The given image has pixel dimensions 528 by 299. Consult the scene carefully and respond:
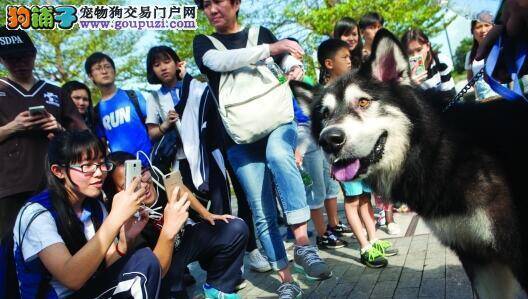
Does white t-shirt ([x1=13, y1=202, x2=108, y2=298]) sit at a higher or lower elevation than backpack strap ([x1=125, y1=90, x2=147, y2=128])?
lower

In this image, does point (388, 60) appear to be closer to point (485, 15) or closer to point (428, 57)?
point (485, 15)

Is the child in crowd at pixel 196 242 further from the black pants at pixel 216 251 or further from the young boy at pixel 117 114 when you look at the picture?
the young boy at pixel 117 114

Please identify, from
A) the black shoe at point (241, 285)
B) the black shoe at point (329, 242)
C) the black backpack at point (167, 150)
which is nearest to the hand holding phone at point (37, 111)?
the black backpack at point (167, 150)

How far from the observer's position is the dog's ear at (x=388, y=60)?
2646 millimetres

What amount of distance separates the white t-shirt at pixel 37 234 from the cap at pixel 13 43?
194cm

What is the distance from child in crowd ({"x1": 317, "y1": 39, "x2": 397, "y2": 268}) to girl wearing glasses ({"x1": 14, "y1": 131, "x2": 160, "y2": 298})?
7.06 ft

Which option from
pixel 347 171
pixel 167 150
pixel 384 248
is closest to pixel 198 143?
pixel 167 150

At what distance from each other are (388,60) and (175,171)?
5.67 ft

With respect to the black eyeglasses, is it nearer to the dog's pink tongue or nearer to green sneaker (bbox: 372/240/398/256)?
the dog's pink tongue

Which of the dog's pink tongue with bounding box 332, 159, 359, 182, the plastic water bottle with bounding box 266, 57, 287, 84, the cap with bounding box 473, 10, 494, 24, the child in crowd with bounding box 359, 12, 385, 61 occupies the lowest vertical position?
the dog's pink tongue with bounding box 332, 159, 359, 182

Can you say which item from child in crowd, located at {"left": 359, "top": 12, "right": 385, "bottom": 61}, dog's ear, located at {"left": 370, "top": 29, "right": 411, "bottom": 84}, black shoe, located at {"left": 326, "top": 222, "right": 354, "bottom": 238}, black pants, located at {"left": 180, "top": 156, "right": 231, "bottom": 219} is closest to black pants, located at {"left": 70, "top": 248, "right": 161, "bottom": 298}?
black pants, located at {"left": 180, "top": 156, "right": 231, "bottom": 219}

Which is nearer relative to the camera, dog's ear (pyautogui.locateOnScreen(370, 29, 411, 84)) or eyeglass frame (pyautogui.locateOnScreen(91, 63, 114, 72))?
dog's ear (pyautogui.locateOnScreen(370, 29, 411, 84))

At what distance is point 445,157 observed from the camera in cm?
249

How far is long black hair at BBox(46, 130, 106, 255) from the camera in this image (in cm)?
247
